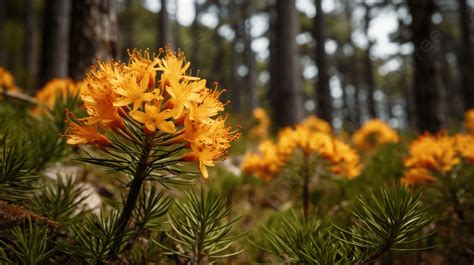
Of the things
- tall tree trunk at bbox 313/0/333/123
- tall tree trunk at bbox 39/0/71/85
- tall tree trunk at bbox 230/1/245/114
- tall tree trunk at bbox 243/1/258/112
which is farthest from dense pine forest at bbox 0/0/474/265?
tall tree trunk at bbox 230/1/245/114

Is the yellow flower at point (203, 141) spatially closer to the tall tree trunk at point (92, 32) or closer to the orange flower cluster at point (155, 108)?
the orange flower cluster at point (155, 108)

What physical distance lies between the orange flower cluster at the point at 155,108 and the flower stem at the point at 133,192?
0.27ft

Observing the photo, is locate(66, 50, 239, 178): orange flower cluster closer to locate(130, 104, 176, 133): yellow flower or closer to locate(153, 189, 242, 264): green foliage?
locate(130, 104, 176, 133): yellow flower

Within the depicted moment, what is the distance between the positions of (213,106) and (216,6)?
2487 centimetres

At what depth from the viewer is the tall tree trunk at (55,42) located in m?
5.56

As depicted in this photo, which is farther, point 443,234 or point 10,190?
point 443,234

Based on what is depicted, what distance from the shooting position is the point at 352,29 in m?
23.8

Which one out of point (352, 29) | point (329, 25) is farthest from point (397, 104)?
point (329, 25)

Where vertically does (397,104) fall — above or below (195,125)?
above

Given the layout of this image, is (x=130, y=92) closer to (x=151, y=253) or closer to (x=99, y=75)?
(x=99, y=75)

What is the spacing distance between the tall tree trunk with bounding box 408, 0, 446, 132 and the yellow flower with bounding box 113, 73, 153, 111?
5.23 meters

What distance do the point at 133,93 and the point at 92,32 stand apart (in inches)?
113

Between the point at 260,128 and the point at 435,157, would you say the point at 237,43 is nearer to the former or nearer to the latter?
the point at 260,128

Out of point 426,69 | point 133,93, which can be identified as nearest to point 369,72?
point 426,69
